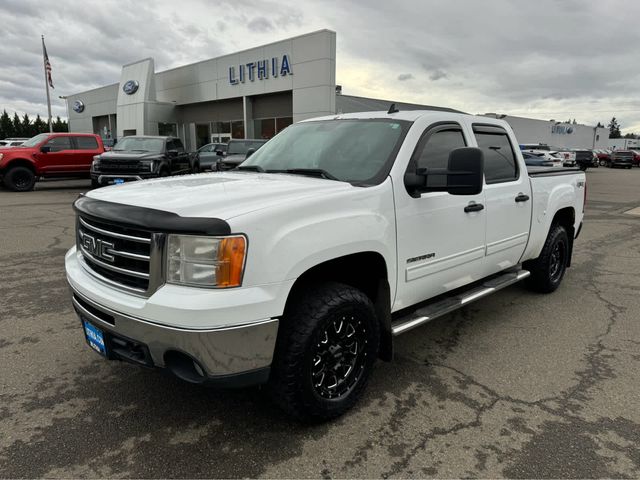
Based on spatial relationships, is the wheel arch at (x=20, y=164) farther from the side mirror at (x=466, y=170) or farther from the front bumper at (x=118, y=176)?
the side mirror at (x=466, y=170)

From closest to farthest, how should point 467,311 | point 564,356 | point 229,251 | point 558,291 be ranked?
point 229,251, point 564,356, point 467,311, point 558,291

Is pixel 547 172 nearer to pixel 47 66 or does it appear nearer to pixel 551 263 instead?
→ pixel 551 263

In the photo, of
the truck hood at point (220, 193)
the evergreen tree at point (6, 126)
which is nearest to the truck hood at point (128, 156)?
the truck hood at point (220, 193)

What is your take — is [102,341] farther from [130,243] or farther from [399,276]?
[399,276]

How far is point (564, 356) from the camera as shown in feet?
12.5

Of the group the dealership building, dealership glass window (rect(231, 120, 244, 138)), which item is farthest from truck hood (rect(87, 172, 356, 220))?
dealership glass window (rect(231, 120, 244, 138))

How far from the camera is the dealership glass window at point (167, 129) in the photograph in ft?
107

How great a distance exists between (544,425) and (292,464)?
152 centimetres

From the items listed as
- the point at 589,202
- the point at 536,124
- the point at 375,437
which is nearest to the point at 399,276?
the point at 375,437

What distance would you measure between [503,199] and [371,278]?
5.61 ft

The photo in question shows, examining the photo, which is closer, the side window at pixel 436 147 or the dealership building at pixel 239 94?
the side window at pixel 436 147

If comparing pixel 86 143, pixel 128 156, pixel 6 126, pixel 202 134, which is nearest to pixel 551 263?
pixel 128 156

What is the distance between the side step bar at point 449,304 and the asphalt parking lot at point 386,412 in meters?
0.44

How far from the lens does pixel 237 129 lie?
2917 centimetres
